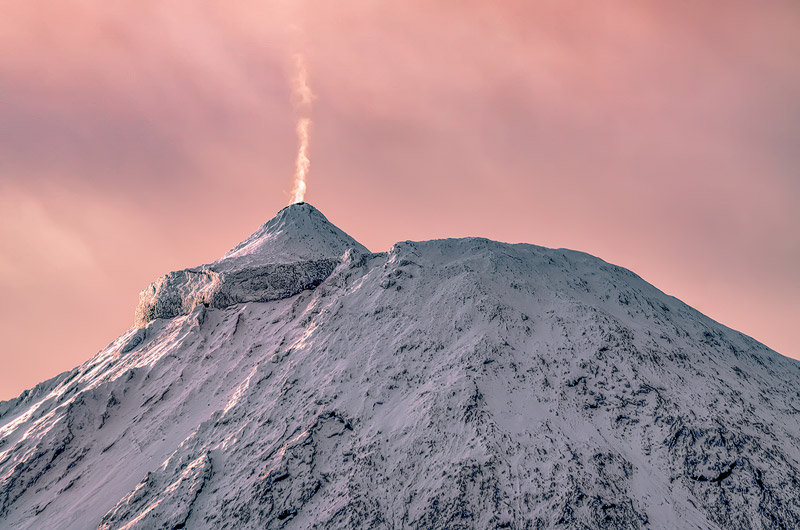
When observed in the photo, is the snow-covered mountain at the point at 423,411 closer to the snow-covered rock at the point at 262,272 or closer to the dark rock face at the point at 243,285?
the dark rock face at the point at 243,285

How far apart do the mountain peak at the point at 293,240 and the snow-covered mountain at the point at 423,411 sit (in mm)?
5505

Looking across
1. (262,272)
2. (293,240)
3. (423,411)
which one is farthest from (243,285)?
(423,411)

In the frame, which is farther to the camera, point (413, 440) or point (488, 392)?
point (488, 392)

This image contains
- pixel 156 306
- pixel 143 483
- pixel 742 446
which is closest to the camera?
pixel 742 446

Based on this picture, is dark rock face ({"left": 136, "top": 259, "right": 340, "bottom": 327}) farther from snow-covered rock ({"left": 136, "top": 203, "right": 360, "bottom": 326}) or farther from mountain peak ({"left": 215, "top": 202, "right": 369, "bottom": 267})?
mountain peak ({"left": 215, "top": 202, "right": 369, "bottom": 267})

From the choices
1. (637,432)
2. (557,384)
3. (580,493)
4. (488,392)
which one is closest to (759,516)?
(637,432)

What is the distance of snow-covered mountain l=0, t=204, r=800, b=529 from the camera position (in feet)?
90.6

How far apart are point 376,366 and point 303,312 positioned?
12.3 m

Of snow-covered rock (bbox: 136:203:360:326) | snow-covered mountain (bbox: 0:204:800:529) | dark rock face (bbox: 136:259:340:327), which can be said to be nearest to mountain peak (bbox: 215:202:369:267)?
snow-covered rock (bbox: 136:203:360:326)

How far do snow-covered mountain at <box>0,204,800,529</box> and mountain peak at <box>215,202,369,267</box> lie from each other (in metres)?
5.51

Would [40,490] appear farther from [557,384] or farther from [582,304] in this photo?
[582,304]

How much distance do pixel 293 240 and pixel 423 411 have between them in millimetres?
36899

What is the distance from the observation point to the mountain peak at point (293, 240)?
58.2 meters

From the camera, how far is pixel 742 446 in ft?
97.2
